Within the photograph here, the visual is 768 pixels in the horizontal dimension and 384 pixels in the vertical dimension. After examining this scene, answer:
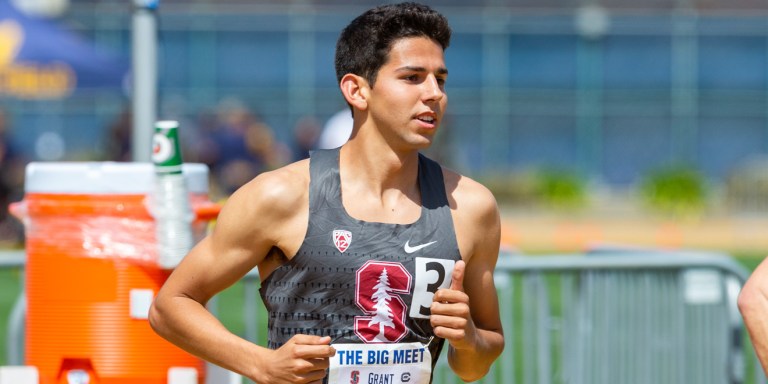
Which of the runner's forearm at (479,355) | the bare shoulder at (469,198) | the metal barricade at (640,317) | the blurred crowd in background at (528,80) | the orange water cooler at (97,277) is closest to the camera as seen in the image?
the runner's forearm at (479,355)

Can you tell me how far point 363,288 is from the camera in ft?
13.1

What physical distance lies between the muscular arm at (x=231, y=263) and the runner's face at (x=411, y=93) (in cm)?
35

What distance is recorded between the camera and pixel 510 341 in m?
7.35

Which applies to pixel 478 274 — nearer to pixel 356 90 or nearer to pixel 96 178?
pixel 356 90

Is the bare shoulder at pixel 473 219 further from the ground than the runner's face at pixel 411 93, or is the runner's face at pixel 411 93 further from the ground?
the runner's face at pixel 411 93

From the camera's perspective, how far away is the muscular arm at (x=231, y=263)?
4.01 meters

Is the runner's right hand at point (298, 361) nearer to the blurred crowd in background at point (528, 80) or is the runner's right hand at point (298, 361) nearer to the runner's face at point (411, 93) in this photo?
the runner's face at point (411, 93)

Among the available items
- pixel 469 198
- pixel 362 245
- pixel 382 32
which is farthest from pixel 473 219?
pixel 382 32

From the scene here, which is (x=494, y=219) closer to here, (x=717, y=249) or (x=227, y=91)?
(x=717, y=249)

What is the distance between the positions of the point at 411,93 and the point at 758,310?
1181 mm

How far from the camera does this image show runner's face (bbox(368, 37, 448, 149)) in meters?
4.04

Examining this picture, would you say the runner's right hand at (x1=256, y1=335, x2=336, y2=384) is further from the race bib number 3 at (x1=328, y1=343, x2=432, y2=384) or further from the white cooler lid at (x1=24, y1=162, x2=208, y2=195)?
the white cooler lid at (x1=24, y1=162, x2=208, y2=195)

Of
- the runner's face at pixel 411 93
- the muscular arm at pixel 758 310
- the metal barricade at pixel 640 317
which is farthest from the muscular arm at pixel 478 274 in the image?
the metal barricade at pixel 640 317

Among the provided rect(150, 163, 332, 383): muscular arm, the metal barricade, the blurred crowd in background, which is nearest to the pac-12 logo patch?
rect(150, 163, 332, 383): muscular arm
